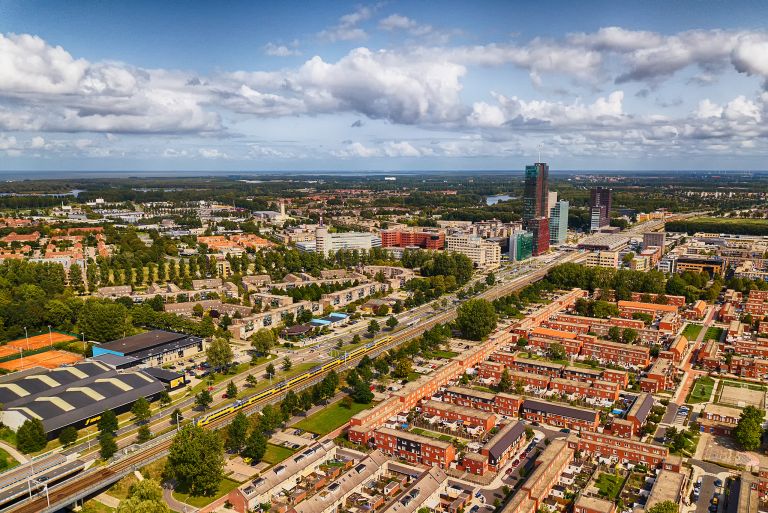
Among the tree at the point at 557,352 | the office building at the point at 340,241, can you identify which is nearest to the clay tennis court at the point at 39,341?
the tree at the point at 557,352

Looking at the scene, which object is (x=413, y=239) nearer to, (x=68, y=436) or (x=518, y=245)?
(x=518, y=245)

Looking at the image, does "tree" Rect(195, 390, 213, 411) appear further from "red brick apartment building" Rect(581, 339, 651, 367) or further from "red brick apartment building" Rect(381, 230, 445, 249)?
"red brick apartment building" Rect(381, 230, 445, 249)

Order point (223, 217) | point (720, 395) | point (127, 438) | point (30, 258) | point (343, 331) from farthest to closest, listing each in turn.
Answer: point (223, 217)
point (30, 258)
point (343, 331)
point (720, 395)
point (127, 438)

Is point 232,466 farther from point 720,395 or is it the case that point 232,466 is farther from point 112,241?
point 112,241

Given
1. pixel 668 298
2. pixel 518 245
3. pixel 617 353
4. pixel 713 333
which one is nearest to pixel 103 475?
pixel 617 353

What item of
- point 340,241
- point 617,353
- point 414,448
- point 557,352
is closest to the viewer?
point 414,448

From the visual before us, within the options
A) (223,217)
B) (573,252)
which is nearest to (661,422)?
(573,252)

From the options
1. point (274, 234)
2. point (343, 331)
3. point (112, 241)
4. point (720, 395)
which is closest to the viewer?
point (720, 395)
